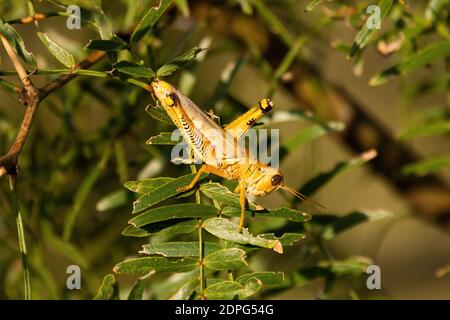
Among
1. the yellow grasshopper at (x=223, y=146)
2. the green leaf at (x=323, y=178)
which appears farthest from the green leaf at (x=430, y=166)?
the yellow grasshopper at (x=223, y=146)

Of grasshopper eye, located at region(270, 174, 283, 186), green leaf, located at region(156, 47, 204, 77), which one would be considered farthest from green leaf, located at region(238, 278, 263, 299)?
green leaf, located at region(156, 47, 204, 77)

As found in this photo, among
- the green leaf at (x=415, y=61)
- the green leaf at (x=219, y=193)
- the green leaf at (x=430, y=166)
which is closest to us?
the green leaf at (x=219, y=193)

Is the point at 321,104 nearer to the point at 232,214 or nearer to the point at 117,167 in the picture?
the point at 117,167

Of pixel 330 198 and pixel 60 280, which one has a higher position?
pixel 330 198

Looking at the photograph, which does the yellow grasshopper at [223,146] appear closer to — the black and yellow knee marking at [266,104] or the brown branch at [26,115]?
the black and yellow knee marking at [266,104]

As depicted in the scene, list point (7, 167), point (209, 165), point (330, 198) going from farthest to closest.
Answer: point (330, 198) < point (209, 165) < point (7, 167)

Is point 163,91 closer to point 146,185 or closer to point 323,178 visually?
point 146,185

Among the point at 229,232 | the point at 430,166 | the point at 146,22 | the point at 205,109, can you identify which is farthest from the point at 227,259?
the point at 430,166
